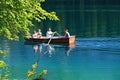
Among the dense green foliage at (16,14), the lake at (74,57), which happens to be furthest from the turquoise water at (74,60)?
the dense green foliage at (16,14)

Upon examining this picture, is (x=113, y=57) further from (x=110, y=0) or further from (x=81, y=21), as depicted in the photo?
(x=110, y=0)

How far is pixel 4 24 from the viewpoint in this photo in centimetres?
651

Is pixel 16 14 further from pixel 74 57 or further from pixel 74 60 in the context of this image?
pixel 74 57

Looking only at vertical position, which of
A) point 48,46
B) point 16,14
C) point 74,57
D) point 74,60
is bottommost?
point 48,46

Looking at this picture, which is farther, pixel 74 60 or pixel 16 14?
pixel 74 60

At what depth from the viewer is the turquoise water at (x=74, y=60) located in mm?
22797

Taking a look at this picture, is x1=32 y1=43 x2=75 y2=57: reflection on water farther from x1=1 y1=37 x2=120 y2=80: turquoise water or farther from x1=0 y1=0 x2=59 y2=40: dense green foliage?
x1=0 y1=0 x2=59 y2=40: dense green foliage

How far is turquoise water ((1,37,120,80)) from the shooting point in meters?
22.8

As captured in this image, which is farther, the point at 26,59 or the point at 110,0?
the point at 110,0

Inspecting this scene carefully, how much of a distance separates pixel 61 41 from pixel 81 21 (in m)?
23.1

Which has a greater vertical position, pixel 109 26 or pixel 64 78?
pixel 64 78

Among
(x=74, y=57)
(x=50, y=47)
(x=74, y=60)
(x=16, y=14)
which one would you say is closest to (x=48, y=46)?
(x=50, y=47)

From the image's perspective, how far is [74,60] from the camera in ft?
94.7

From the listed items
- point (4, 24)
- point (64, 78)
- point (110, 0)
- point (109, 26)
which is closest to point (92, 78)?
point (64, 78)
